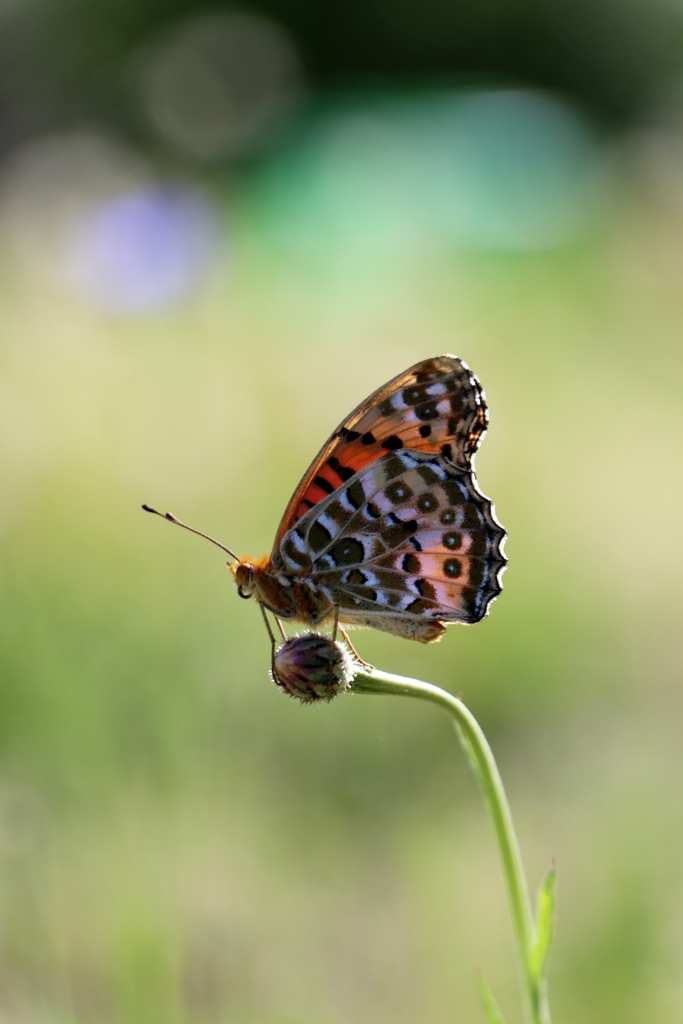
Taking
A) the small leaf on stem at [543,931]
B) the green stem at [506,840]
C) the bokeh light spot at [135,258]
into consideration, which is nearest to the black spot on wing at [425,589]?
the green stem at [506,840]

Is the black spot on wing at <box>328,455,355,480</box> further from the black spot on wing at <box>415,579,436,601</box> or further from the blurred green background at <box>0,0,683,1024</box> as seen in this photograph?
the blurred green background at <box>0,0,683,1024</box>

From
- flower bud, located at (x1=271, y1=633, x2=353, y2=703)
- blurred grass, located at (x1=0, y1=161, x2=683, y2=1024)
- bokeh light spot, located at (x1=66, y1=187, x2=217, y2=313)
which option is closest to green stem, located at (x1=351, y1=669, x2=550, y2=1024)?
flower bud, located at (x1=271, y1=633, x2=353, y2=703)

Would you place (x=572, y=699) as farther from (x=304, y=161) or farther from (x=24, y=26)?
(x=24, y=26)

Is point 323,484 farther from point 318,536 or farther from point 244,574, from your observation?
point 244,574

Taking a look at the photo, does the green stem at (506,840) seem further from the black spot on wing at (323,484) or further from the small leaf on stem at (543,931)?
the black spot on wing at (323,484)

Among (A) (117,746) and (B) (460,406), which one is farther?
(A) (117,746)

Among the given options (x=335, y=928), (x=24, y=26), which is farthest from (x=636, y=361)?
(x=24, y=26)

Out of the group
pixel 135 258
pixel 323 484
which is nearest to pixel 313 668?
pixel 323 484
